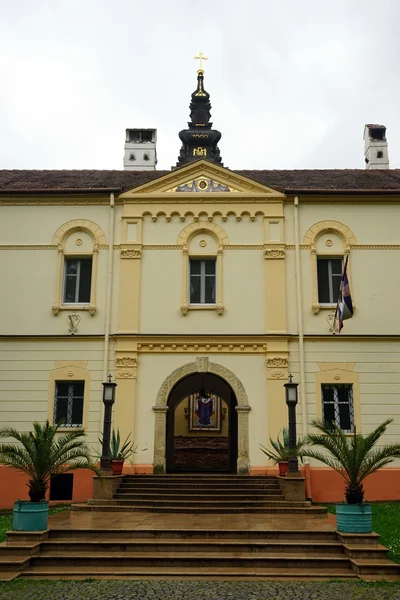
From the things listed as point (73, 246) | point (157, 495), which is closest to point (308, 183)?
point (73, 246)

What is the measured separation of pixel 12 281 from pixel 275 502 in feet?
34.5

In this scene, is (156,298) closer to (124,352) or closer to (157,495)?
(124,352)

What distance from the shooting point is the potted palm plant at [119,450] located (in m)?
16.2

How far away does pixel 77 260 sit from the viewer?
1948 cm

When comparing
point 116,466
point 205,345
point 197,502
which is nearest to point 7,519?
point 116,466

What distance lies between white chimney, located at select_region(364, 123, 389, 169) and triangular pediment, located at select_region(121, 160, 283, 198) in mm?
7290

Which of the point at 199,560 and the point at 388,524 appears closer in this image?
the point at 199,560

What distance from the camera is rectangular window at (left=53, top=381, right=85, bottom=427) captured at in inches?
713

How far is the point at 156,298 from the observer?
61.4 feet

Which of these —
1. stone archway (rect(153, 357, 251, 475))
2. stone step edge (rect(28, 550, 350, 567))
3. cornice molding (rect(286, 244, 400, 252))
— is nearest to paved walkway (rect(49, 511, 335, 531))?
stone step edge (rect(28, 550, 350, 567))

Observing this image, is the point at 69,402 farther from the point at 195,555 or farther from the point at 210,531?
the point at 195,555

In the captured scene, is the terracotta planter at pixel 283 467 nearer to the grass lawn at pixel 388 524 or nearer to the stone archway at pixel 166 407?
the stone archway at pixel 166 407

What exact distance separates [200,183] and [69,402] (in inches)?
320

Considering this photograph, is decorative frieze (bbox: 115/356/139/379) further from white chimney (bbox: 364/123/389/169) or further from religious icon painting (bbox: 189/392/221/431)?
white chimney (bbox: 364/123/389/169)
